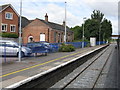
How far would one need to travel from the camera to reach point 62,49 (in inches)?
878

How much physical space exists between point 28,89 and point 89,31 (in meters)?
61.0

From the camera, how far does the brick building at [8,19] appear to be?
36.7m

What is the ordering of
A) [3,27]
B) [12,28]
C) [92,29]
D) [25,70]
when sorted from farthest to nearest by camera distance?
[92,29] < [12,28] < [3,27] < [25,70]

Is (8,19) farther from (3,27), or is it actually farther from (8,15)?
(3,27)

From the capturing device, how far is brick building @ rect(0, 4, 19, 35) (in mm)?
36650

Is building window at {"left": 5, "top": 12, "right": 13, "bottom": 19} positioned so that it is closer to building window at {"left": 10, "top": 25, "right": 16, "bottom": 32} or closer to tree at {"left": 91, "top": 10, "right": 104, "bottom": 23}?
building window at {"left": 10, "top": 25, "right": 16, "bottom": 32}

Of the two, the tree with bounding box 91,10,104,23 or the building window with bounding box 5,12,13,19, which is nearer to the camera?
the building window with bounding box 5,12,13,19

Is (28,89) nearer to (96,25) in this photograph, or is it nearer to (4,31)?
(4,31)

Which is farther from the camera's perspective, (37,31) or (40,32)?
(37,31)

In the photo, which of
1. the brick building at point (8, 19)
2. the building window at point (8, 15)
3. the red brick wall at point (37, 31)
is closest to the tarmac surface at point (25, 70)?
the brick building at point (8, 19)

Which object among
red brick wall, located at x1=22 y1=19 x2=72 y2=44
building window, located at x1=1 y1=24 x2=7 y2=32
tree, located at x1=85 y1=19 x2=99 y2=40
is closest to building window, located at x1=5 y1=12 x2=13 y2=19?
building window, located at x1=1 y1=24 x2=7 y2=32

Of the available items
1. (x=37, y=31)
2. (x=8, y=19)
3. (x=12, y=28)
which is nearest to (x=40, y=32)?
(x=37, y=31)

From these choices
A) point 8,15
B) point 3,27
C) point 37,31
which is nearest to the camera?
point 3,27

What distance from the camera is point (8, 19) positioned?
37.8 metres
